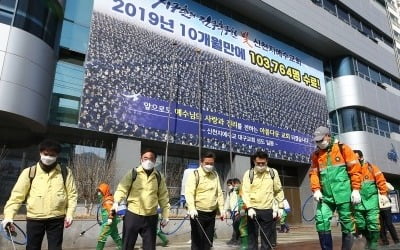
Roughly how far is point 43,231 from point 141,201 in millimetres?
1310

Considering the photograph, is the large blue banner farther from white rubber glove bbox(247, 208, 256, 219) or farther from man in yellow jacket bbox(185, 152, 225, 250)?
white rubber glove bbox(247, 208, 256, 219)

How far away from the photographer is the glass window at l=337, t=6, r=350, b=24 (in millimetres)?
30500

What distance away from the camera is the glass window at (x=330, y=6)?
95.6 ft

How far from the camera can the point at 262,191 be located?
612cm

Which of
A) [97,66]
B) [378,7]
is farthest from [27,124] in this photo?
[378,7]

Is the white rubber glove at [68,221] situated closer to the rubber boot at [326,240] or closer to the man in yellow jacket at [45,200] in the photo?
the man in yellow jacket at [45,200]

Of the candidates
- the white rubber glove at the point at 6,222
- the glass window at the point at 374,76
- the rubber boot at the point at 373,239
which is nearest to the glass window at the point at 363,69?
the glass window at the point at 374,76

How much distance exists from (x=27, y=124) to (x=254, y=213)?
36.9 feet

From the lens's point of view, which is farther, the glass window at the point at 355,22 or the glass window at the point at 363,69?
the glass window at the point at 355,22

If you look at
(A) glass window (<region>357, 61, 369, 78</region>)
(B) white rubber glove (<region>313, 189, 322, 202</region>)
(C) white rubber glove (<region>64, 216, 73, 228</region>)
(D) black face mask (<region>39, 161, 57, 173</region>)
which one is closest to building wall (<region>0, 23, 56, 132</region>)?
(D) black face mask (<region>39, 161, 57, 173</region>)

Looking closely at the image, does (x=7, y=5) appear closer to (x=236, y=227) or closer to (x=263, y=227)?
(x=236, y=227)

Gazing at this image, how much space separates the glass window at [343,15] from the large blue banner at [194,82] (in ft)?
24.9

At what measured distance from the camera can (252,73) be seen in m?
22.6

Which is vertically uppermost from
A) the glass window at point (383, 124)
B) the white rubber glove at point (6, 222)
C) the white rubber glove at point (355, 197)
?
the glass window at point (383, 124)
